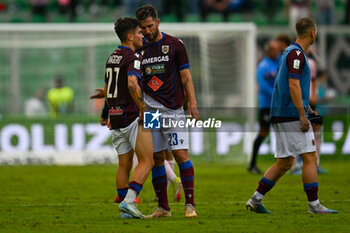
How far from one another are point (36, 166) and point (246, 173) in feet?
16.8

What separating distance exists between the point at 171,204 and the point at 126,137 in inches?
62.9

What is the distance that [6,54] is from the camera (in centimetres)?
1694

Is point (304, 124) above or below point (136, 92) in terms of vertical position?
below

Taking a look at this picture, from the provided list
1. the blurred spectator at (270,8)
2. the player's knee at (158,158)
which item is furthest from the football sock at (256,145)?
the blurred spectator at (270,8)

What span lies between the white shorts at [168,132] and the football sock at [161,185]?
222 mm

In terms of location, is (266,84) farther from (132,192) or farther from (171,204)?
(132,192)

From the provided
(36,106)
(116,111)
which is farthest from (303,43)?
(36,106)

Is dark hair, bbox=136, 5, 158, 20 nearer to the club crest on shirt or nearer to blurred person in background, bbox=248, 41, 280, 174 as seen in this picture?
the club crest on shirt

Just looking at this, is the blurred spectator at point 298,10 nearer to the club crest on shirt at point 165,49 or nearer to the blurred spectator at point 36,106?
the blurred spectator at point 36,106

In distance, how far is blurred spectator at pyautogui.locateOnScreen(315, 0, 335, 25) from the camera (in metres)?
21.3

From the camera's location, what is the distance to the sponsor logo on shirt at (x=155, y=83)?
288 inches

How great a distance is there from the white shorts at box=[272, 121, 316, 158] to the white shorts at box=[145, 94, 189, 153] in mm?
1002

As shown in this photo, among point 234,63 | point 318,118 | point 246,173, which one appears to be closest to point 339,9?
point 234,63

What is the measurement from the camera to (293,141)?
740 cm
